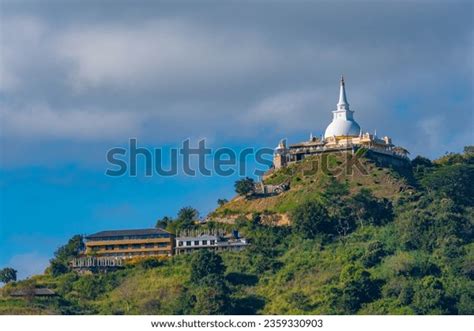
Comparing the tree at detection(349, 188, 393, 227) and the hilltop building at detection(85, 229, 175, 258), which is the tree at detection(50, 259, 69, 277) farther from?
the tree at detection(349, 188, 393, 227)

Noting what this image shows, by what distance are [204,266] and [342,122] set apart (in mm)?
13075

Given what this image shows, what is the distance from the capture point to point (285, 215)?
86.4 meters

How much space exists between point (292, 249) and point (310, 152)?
8.47 m

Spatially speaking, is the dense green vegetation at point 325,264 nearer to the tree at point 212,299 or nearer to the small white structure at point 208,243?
the tree at point 212,299

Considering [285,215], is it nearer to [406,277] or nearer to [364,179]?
[364,179]

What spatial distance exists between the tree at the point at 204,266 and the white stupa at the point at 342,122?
11533mm

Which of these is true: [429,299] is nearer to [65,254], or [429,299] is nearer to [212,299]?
[212,299]

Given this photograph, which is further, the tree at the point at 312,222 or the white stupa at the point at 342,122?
the white stupa at the point at 342,122

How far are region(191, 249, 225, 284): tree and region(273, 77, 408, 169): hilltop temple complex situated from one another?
1041cm

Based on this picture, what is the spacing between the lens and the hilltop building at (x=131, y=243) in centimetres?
8606

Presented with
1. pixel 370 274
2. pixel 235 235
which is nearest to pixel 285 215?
pixel 235 235

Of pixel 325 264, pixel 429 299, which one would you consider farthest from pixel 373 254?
pixel 429 299

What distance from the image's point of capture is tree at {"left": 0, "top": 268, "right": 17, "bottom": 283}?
85250 mm

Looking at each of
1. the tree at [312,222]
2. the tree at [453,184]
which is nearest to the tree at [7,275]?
the tree at [312,222]
